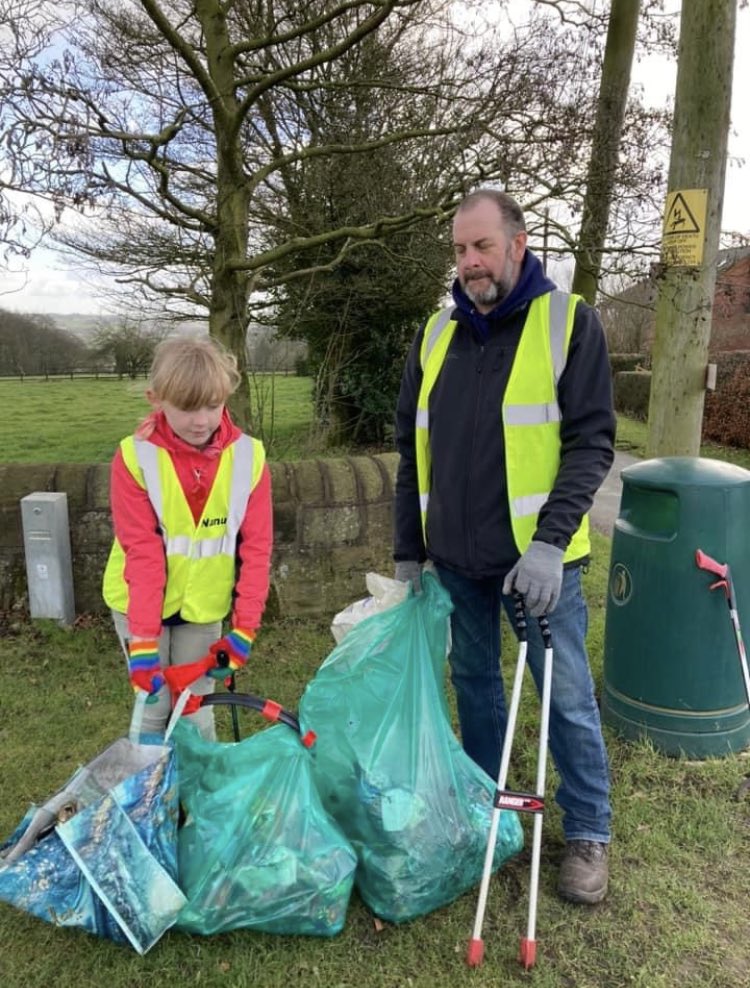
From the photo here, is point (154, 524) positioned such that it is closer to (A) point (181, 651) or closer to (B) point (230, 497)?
(B) point (230, 497)

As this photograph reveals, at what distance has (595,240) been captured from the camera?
600cm

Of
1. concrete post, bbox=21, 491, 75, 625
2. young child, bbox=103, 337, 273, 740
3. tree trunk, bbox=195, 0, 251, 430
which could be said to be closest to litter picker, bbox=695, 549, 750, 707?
young child, bbox=103, 337, 273, 740

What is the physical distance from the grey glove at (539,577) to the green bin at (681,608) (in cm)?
113

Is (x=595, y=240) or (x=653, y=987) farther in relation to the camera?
(x=595, y=240)

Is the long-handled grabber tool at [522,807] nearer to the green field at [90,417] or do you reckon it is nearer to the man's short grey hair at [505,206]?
the man's short grey hair at [505,206]

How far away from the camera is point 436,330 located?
2564 millimetres

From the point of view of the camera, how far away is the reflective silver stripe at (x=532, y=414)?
2.26 meters

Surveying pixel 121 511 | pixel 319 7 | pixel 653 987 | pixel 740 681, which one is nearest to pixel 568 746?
pixel 653 987

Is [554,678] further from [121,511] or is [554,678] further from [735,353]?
[735,353]

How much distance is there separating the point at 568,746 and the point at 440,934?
2.24 feet

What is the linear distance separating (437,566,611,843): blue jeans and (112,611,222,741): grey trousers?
847mm

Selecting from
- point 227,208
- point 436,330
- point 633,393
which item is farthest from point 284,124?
point 633,393

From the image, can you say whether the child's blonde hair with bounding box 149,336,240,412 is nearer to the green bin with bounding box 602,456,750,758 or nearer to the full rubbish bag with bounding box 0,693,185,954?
the full rubbish bag with bounding box 0,693,185,954

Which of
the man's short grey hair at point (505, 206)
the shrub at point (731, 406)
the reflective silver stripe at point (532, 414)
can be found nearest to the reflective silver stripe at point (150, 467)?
the reflective silver stripe at point (532, 414)
